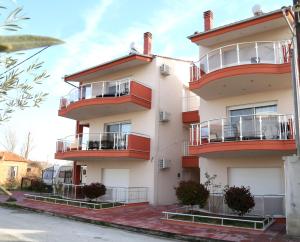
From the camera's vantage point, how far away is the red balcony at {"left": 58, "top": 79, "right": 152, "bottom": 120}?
2066cm

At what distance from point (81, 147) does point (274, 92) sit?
1252cm

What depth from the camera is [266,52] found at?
16312 mm

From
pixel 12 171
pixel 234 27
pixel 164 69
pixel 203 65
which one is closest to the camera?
pixel 234 27

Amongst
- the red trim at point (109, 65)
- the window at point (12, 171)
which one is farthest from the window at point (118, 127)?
the window at point (12, 171)

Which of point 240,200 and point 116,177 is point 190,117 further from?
point 240,200

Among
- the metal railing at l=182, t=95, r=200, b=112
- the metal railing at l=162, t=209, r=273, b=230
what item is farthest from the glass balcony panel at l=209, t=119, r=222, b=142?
the metal railing at l=182, t=95, r=200, b=112

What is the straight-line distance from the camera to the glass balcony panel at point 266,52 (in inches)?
635

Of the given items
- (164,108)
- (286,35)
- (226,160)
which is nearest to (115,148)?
(164,108)

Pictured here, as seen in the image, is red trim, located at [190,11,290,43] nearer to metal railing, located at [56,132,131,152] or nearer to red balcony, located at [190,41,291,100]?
red balcony, located at [190,41,291,100]

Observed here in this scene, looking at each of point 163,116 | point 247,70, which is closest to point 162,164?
point 163,116

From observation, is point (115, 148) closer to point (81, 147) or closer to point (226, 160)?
point (81, 147)

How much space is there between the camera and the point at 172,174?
21922 mm

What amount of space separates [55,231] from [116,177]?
34.1 ft

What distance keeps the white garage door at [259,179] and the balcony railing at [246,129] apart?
87.7 inches
